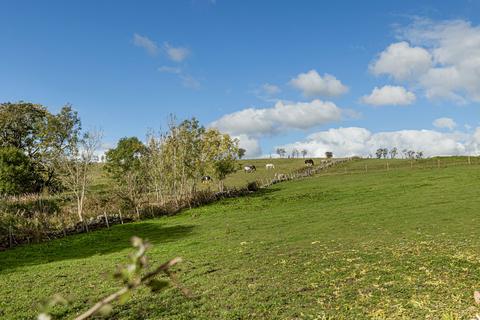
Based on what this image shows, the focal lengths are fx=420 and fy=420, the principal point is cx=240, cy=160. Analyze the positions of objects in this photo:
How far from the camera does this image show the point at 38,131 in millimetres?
56531

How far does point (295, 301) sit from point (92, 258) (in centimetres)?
1510

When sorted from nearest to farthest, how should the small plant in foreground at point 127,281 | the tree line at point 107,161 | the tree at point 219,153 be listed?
the small plant in foreground at point 127,281 → the tree line at point 107,161 → the tree at point 219,153

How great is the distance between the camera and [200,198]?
48812 mm

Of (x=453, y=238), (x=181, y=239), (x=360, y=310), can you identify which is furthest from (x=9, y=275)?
(x=453, y=238)

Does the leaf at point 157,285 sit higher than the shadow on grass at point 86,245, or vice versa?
the leaf at point 157,285

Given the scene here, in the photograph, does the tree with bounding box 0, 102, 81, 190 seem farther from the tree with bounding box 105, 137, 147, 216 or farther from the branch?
the branch

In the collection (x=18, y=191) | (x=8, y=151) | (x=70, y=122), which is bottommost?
(x=18, y=191)

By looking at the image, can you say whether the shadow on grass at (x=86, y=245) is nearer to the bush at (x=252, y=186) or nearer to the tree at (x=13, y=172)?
the tree at (x=13, y=172)

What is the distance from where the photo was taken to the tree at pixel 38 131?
53.6 metres

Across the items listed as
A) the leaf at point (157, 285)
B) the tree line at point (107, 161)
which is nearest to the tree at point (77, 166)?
the tree line at point (107, 161)

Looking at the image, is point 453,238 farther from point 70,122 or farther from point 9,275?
point 70,122

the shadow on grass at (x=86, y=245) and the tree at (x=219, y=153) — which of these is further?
the tree at (x=219, y=153)

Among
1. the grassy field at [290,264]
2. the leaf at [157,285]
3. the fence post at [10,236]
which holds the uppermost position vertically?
the leaf at [157,285]

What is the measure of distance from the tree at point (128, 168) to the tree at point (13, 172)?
1082 centimetres
